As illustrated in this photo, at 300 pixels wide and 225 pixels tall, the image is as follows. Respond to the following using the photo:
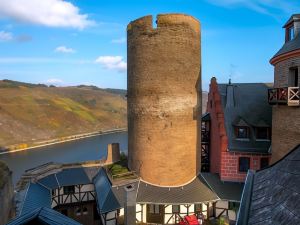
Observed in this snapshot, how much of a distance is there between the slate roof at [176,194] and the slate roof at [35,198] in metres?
8.18

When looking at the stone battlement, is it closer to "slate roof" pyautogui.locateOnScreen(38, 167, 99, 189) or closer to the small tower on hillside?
the small tower on hillside

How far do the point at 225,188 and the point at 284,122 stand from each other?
818 cm

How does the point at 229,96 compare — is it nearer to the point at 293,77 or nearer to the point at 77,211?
the point at 293,77

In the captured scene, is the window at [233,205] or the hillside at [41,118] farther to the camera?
the hillside at [41,118]

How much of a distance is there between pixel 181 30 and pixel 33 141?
77.6 metres

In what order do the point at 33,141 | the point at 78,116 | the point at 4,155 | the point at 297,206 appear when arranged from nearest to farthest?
the point at 297,206
the point at 4,155
the point at 33,141
the point at 78,116

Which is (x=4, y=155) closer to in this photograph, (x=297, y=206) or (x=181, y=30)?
(x=181, y=30)

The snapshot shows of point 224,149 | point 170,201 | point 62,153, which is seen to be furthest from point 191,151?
point 62,153

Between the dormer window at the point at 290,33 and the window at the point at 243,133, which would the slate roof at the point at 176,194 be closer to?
the window at the point at 243,133

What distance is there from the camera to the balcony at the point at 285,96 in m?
17.0

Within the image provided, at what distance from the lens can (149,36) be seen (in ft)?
77.4

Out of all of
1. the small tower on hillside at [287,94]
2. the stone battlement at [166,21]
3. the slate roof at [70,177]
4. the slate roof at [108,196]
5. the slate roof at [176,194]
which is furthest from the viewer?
the slate roof at [70,177]

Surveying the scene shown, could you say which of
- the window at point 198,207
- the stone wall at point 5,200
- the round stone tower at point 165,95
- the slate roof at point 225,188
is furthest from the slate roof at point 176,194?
the stone wall at point 5,200

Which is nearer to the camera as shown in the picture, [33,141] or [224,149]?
[224,149]
